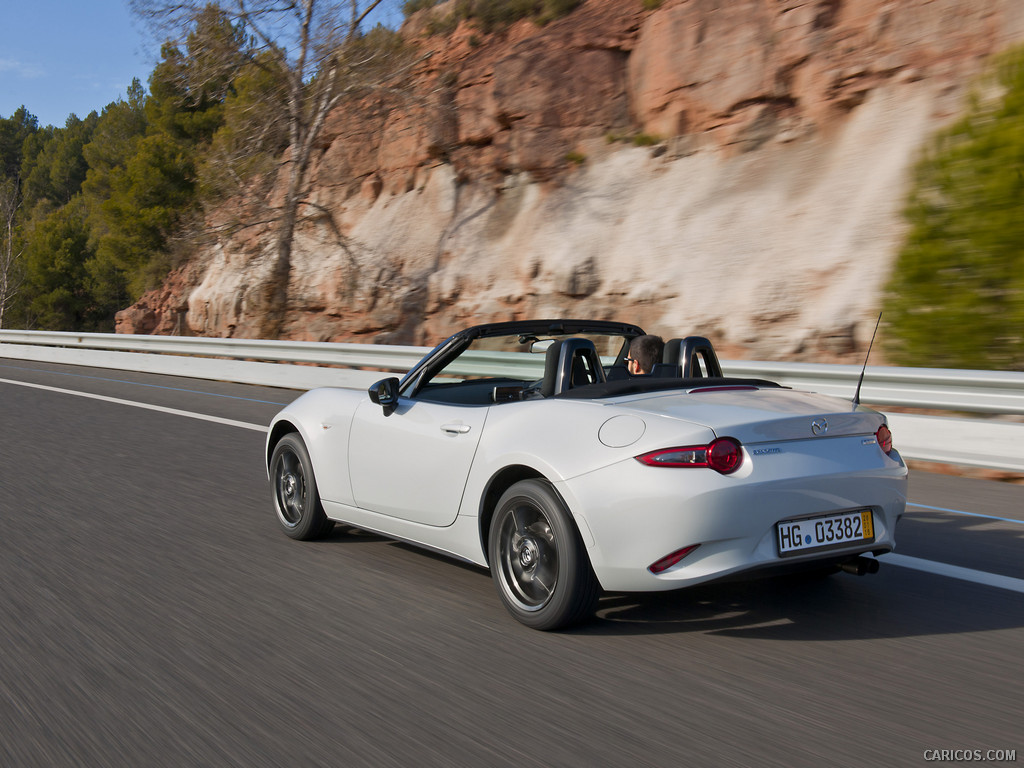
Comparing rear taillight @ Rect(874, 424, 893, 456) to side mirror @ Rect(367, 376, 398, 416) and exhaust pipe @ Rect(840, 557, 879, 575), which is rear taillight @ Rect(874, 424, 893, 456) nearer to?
exhaust pipe @ Rect(840, 557, 879, 575)

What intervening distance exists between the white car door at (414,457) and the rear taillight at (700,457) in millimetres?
1053

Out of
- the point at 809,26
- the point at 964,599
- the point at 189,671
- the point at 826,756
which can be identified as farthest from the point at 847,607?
the point at 809,26

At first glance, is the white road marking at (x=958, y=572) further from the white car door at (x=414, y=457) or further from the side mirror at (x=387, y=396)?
the side mirror at (x=387, y=396)

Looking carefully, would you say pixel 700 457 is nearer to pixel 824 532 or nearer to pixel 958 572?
pixel 824 532

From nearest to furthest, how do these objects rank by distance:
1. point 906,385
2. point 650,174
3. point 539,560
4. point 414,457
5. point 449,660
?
point 449,660, point 539,560, point 414,457, point 906,385, point 650,174

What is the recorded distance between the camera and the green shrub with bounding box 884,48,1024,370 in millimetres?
10641

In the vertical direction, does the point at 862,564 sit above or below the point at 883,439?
below

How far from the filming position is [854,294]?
588 inches

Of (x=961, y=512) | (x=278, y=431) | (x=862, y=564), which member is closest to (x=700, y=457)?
(x=862, y=564)

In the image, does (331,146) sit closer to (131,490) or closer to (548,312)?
(548,312)

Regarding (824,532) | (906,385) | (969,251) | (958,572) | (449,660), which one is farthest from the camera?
(969,251)

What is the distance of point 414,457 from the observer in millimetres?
5062

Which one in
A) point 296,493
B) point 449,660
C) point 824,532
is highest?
point 824,532

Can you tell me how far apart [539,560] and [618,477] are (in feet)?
1.99
